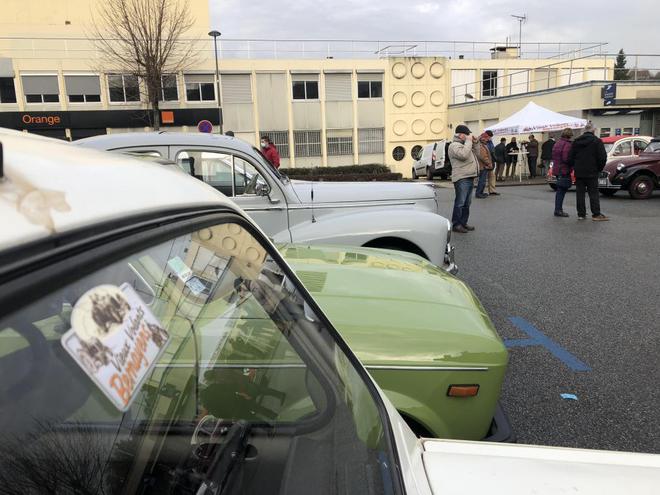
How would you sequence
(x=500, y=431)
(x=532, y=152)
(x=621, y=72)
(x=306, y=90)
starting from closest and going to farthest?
(x=500, y=431), (x=532, y=152), (x=306, y=90), (x=621, y=72)

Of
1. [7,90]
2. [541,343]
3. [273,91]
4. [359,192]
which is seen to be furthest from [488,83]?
[541,343]

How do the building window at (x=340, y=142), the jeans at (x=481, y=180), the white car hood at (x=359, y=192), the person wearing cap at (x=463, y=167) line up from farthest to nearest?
the building window at (x=340, y=142) → the jeans at (x=481, y=180) → the person wearing cap at (x=463, y=167) → the white car hood at (x=359, y=192)

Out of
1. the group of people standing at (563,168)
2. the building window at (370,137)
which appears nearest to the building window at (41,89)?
the building window at (370,137)

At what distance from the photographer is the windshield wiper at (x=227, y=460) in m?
1.16

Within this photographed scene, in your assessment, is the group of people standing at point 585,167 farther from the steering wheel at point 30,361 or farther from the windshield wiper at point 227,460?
the steering wheel at point 30,361

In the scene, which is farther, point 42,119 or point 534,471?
point 42,119

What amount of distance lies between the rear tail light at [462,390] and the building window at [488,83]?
116 feet

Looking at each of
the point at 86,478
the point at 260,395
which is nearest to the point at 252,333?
the point at 260,395

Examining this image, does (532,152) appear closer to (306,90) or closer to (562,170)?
(562,170)

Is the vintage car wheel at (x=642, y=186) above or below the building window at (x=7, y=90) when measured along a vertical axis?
below

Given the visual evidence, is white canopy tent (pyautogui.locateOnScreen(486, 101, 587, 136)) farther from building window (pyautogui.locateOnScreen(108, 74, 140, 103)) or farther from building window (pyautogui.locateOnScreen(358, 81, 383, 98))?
building window (pyautogui.locateOnScreen(108, 74, 140, 103))

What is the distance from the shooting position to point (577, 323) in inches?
188

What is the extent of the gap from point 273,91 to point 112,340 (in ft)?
108

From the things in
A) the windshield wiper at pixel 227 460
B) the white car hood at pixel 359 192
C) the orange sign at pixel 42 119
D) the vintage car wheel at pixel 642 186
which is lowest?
the vintage car wheel at pixel 642 186
